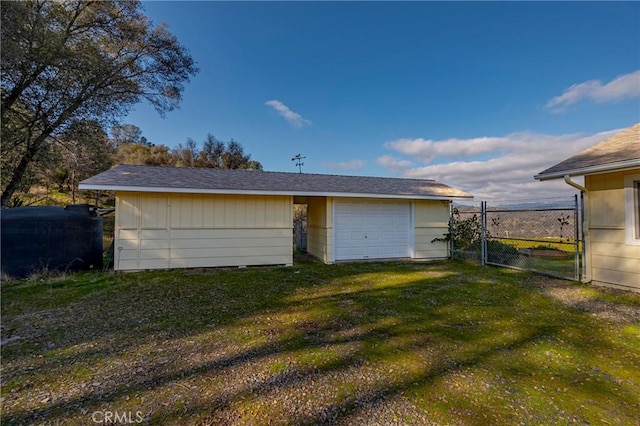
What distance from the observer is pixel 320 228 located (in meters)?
9.98

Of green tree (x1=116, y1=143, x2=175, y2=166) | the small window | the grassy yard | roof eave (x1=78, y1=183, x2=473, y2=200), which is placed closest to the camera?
the grassy yard

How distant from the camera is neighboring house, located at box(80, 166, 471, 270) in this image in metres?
7.50

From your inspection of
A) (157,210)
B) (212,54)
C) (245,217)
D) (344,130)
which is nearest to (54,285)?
(157,210)

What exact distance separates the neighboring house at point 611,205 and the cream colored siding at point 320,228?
5724mm

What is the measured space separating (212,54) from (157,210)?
830cm

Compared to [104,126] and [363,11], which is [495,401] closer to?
[363,11]

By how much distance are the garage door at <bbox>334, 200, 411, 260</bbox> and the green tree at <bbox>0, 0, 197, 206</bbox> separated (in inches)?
424

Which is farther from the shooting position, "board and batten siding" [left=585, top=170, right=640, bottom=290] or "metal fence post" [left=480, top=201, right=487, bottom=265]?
"metal fence post" [left=480, top=201, right=487, bottom=265]

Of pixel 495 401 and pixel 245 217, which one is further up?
pixel 245 217

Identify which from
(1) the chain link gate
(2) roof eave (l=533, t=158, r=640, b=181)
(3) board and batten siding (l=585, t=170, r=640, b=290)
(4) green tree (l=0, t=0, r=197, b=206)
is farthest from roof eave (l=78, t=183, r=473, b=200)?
(4) green tree (l=0, t=0, r=197, b=206)

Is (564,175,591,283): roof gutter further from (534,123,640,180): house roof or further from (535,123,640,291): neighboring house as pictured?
(534,123,640,180): house roof

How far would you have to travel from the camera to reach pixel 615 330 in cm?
385

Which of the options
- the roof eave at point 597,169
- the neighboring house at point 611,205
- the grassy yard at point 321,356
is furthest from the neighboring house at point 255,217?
the neighboring house at point 611,205

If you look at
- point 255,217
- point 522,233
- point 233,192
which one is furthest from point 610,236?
point 233,192
